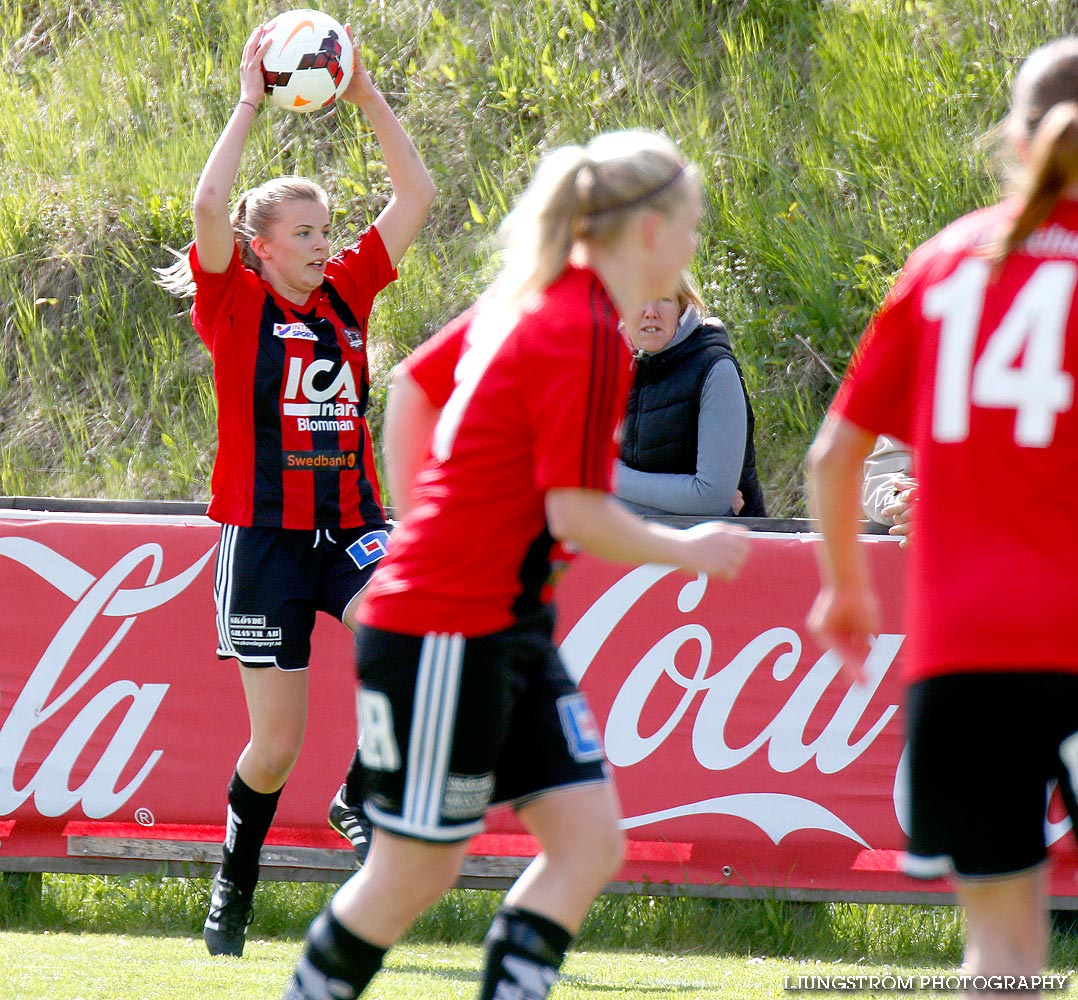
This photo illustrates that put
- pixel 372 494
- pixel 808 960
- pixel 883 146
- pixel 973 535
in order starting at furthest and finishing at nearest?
pixel 883 146 < pixel 808 960 < pixel 372 494 < pixel 973 535

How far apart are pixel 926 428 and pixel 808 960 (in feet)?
12.2

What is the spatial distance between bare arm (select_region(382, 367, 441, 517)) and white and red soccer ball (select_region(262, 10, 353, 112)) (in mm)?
2371

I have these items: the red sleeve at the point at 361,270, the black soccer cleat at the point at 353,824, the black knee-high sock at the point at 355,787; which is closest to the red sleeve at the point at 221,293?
the red sleeve at the point at 361,270

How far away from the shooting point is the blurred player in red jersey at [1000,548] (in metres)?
2.35

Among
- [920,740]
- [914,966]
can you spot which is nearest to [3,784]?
[914,966]

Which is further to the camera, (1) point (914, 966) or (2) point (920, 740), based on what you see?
(1) point (914, 966)

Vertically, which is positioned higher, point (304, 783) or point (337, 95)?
point (337, 95)

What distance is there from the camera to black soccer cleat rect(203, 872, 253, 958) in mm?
5156

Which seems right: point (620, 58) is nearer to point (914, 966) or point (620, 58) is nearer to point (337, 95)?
point (337, 95)

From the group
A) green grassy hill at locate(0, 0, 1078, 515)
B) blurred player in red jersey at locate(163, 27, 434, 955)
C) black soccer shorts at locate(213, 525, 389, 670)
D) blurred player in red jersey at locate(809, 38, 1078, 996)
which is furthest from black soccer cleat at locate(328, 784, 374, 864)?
green grassy hill at locate(0, 0, 1078, 515)

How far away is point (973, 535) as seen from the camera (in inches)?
94.3

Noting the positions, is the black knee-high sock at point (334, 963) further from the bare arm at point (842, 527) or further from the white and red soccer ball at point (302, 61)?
the white and red soccer ball at point (302, 61)

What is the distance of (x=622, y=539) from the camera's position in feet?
9.15

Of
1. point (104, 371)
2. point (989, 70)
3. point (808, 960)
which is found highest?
point (989, 70)
